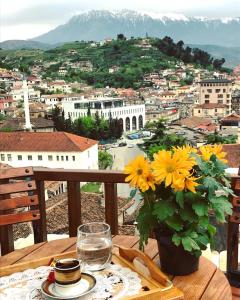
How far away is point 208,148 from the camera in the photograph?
4.79 ft

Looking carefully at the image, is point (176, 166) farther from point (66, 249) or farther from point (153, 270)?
point (66, 249)

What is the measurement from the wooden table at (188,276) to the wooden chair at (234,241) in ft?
1.41

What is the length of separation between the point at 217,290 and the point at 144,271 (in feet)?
0.75

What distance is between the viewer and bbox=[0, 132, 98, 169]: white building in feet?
95.5

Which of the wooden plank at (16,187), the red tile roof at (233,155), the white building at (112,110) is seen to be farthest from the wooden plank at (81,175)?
the white building at (112,110)

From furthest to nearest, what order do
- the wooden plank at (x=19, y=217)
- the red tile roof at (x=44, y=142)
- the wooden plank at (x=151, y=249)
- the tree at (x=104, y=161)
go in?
the tree at (x=104, y=161), the red tile roof at (x=44, y=142), the wooden plank at (x=19, y=217), the wooden plank at (x=151, y=249)

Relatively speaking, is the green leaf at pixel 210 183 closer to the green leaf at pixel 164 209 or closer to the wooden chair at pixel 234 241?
the green leaf at pixel 164 209

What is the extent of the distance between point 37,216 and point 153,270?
93 cm

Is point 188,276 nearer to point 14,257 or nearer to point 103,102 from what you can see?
point 14,257

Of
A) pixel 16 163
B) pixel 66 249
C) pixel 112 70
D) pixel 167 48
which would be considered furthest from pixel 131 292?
pixel 167 48

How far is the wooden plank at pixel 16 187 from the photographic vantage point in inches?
85.2

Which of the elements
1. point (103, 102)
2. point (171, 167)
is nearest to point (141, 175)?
point (171, 167)

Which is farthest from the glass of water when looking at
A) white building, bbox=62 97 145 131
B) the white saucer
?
white building, bbox=62 97 145 131

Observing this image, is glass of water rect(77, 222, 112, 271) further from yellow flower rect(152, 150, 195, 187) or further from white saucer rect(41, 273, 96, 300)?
yellow flower rect(152, 150, 195, 187)
